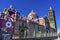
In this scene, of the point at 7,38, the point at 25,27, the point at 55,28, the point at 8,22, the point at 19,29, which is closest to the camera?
the point at 7,38

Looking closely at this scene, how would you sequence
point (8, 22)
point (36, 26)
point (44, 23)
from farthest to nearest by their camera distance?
1. point (44, 23)
2. point (36, 26)
3. point (8, 22)

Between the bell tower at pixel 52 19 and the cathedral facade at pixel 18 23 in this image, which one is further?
the bell tower at pixel 52 19

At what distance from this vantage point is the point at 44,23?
1403 cm

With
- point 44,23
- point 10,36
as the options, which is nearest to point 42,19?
point 44,23

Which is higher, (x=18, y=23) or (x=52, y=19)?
(x=52, y=19)

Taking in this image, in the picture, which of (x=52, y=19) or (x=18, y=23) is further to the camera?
(x=52, y=19)

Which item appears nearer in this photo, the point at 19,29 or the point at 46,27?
the point at 19,29

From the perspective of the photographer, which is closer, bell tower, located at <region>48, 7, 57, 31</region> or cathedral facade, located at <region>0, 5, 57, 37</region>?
cathedral facade, located at <region>0, 5, 57, 37</region>

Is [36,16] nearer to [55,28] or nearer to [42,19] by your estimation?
[42,19]

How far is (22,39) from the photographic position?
827 centimetres

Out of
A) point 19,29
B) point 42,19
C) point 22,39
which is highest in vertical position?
point 42,19

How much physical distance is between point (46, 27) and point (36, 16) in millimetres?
1696

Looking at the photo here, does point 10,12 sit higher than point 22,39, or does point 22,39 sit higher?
point 10,12

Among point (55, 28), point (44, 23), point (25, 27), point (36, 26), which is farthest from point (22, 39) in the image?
point (55, 28)
